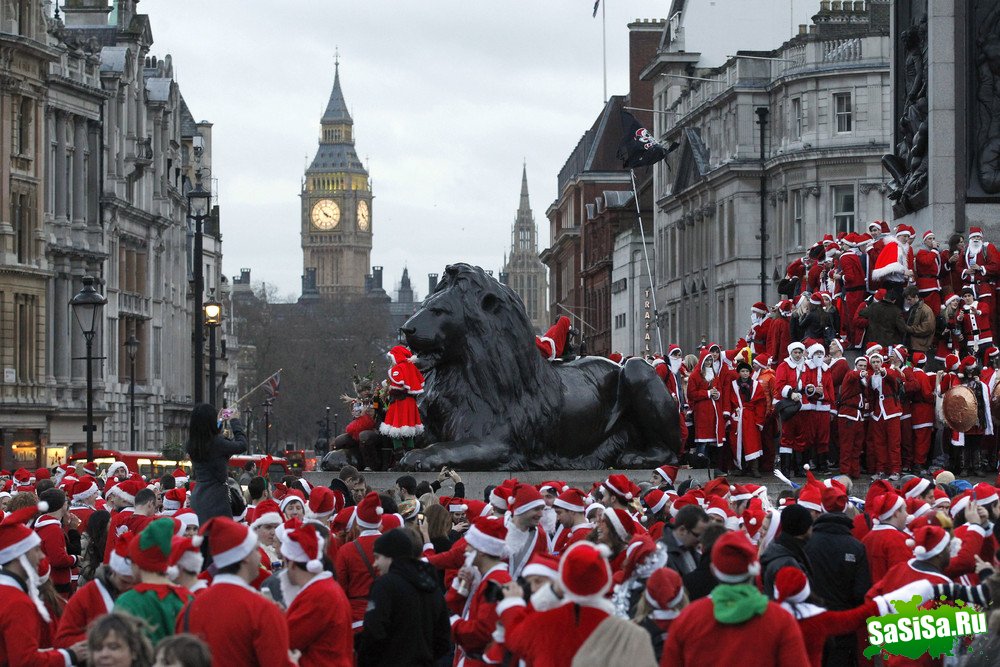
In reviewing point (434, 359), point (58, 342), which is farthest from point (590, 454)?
point (58, 342)

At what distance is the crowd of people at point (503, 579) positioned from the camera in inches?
313

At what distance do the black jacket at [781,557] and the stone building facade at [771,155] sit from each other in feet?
167

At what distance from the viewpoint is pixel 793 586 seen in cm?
924

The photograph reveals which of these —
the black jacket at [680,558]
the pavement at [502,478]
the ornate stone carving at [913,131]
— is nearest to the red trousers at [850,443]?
the pavement at [502,478]

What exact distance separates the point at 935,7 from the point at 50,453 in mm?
37520

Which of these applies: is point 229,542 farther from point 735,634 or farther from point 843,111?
point 843,111

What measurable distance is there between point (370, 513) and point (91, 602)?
2.91 m

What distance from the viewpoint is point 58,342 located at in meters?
61.8

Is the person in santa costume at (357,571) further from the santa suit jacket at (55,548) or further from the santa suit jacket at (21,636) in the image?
the santa suit jacket at (21,636)

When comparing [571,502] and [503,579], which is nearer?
[503,579]

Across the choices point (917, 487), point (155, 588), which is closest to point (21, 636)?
point (155, 588)

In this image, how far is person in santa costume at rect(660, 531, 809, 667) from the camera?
7.80 meters

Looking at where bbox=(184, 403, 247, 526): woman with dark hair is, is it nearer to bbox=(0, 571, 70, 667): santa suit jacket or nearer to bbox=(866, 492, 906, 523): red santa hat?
bbox=(866, 492, 906, 523): red santa hat

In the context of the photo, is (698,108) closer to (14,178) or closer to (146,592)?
(14,178)
